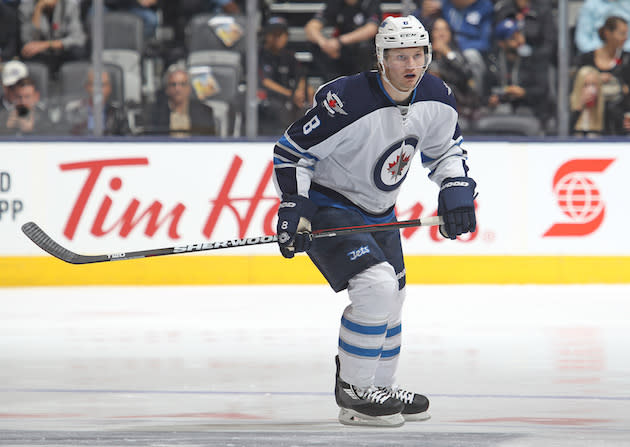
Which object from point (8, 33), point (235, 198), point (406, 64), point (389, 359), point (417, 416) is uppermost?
point (406, 64)

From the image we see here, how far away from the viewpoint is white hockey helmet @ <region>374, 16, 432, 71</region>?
425 cm

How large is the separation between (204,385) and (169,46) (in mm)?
4394

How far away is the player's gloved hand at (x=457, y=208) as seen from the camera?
4367 millimetres

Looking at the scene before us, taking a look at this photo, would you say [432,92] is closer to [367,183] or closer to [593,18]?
[367,183]

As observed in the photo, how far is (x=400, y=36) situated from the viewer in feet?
13.9

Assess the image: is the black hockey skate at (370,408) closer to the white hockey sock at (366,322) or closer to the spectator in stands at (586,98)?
the white hockey sock at (366,322)

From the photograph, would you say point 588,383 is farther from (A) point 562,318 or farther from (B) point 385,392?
(A) point 562,318

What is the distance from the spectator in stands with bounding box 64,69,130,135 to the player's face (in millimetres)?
4965

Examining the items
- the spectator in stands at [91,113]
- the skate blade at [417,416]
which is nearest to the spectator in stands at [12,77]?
the spectator in stands at [91,113]

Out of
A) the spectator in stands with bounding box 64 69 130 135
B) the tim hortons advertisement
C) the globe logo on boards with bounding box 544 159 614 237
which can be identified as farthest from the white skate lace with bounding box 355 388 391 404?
the spectator in stands with bounding box 64 69 130 135

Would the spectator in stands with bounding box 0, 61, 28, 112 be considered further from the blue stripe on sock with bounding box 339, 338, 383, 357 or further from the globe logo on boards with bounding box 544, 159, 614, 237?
the blue stripe on sock with bounding box 339, 338, 383, 357

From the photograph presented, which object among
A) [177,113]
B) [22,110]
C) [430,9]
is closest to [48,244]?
[177,113]

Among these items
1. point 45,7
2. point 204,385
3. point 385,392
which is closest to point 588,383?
point 385,392

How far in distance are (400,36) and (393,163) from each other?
1.40ft
